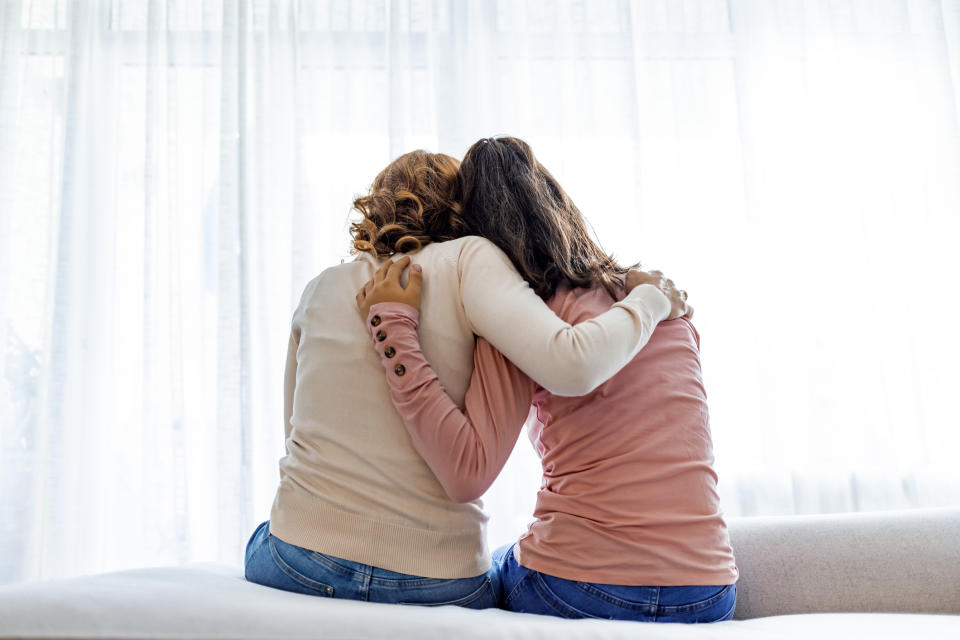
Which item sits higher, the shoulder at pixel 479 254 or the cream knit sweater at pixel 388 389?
the shoulder at pixel 479 254

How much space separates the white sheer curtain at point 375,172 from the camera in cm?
197

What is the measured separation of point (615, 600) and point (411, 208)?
2.17 ft

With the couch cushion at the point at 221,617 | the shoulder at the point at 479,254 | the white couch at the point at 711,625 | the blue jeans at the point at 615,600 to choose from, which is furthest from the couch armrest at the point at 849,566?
the shoulder at the point at 479,254

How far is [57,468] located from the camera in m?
1.97

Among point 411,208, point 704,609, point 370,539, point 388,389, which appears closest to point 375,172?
point 411,208

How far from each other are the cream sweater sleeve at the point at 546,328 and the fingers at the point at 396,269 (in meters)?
0.08

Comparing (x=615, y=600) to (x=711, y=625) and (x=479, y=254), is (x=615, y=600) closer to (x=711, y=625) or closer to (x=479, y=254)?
(x=711, y=625)

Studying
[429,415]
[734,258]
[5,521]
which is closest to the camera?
[429,415]

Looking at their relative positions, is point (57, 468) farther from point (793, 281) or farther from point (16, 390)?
point (793, 281)

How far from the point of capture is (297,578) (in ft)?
2.88

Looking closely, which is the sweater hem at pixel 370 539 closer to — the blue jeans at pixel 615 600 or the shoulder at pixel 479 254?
the blue jeans at pixel 615 600

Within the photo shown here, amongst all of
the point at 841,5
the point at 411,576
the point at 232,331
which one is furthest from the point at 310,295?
the point at 841,5

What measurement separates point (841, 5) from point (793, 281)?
0.97 m

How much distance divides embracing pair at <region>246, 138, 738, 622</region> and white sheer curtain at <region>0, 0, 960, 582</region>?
102 cm
